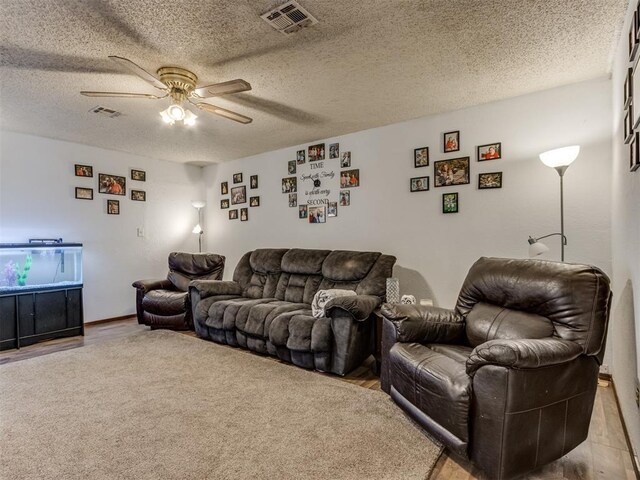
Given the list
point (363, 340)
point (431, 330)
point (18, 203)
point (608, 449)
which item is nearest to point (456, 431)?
point (431, 330)

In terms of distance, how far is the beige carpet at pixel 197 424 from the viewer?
1606 millimetres

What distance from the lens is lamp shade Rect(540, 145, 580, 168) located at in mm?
2363

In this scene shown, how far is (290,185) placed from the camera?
4.61 metres

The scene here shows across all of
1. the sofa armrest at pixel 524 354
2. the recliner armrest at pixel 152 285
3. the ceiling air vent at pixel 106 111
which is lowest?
the recliner armrest at pixel 152 285

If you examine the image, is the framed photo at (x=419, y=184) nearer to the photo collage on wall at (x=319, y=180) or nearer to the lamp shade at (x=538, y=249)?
the photo collage on wall at (x=319, y=180)

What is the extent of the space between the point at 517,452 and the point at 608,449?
0.76m

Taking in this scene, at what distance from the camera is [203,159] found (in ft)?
17.4

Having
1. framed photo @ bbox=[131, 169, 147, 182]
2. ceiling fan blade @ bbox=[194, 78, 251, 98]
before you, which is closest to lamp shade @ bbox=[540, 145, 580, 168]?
ceiling fan blade @ bbox=[194, 78, 251, 98]

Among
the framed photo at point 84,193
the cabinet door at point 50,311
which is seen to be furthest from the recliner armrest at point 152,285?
the framed photo at point 84,193

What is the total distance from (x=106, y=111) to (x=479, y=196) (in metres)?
3.70

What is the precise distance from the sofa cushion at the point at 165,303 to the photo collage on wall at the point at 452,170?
3.00 metres

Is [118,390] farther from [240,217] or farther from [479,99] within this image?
[479,99]

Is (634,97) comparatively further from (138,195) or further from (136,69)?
(138,195)

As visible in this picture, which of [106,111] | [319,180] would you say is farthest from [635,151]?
[106,111]
